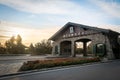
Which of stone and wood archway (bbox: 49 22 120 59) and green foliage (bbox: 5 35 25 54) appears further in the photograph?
green foliage (bbox: 5 35 25 54)

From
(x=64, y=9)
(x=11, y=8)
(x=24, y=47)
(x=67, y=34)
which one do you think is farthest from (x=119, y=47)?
(x=24, y=47)

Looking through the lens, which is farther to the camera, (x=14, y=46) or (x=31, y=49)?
(x=31, y=49)

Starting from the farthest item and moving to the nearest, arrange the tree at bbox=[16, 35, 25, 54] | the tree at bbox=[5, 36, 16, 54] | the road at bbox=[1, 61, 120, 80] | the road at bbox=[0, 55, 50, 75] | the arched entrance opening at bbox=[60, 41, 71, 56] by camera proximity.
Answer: the tree at bbox=[16, 35, 25, 54] < the tree at bbox=[5, 36, 16, 54] < the arched entrance opening at bbox=[60, 41, 71, 56] < the road at bbox=[0, 55, 50, 75] < the road at bbox=[1, 61, 120, 80]

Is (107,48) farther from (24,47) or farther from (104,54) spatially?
(24,47)

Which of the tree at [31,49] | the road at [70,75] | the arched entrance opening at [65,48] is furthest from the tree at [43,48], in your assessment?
the road at [70,75]

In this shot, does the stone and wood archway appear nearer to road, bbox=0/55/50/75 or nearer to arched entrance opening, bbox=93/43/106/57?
arched entrance opening, bbox=93/43/106/57

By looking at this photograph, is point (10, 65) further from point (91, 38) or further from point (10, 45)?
point (10, 45)

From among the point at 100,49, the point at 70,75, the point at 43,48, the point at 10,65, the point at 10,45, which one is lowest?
the point at 70,75

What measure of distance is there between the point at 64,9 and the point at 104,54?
975cm

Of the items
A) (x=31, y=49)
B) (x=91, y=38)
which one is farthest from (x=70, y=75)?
(x=31, y=49)

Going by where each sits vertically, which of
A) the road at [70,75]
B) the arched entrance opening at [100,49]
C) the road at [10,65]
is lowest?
the road at [70,75]

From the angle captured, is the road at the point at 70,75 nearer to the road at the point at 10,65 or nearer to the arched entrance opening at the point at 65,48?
the road at the point at 10,65

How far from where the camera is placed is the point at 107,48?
66.2 feet

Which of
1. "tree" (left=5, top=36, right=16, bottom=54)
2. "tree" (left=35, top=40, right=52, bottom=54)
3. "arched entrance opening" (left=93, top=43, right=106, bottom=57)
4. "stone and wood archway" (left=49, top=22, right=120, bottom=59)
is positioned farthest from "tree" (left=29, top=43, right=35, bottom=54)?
"arched entrance opening" (left=93, top=43, right=106, bottom=57)
